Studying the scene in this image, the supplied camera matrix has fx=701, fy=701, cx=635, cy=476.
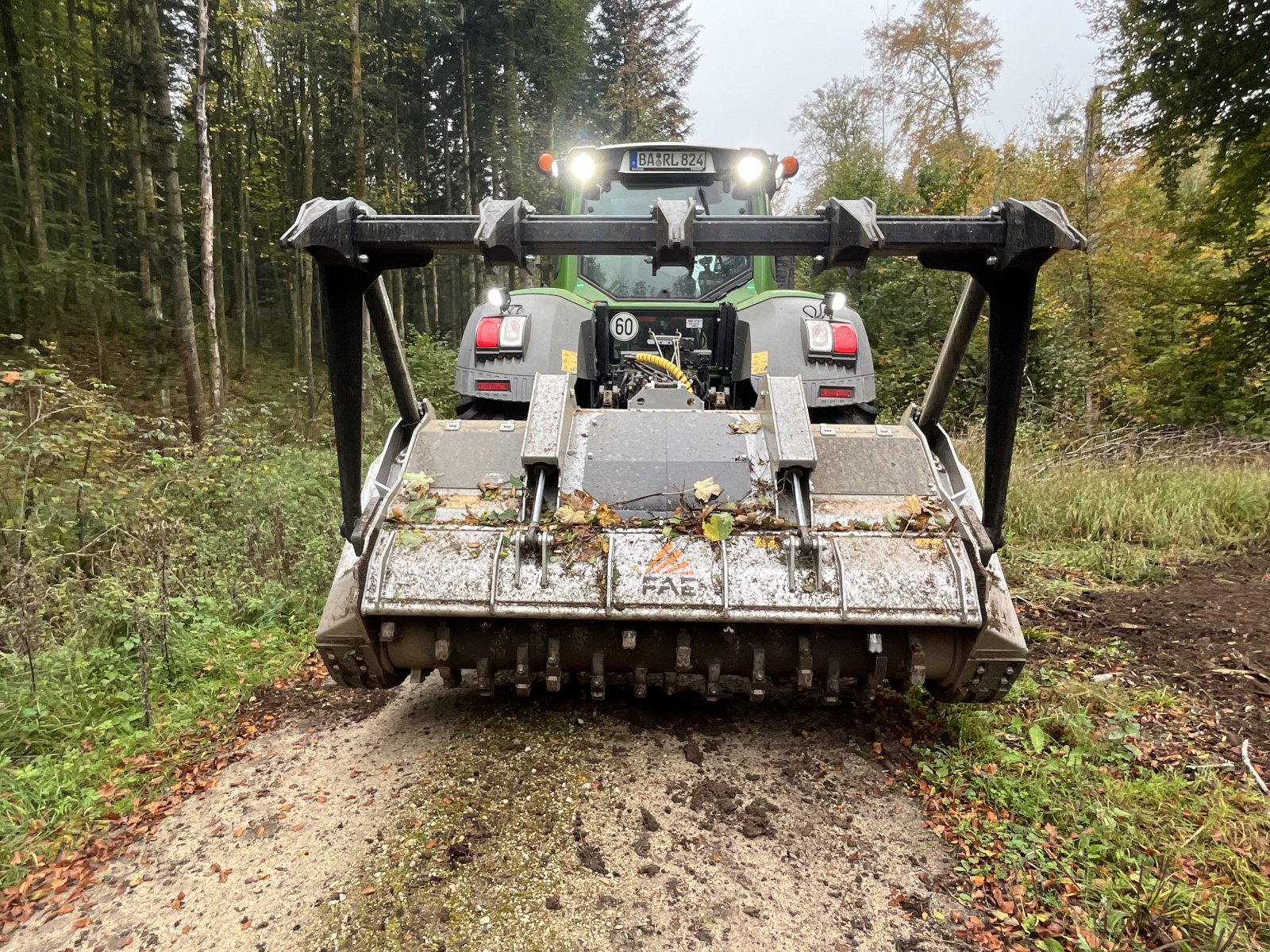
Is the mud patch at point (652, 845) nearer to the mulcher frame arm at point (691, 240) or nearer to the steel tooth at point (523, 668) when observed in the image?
the steel tooth at point (523, 668)

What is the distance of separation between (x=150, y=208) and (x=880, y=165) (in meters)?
17.1

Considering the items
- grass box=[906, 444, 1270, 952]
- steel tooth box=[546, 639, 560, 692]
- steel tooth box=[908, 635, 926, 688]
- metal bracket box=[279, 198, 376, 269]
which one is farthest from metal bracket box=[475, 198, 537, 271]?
grass box=[906, 444, 1270, 952]

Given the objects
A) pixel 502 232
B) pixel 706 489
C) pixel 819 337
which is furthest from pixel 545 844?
pixel 819 337

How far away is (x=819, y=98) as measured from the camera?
2952 cm

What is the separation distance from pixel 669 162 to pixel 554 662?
343 cm

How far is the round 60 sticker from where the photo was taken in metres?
4.24

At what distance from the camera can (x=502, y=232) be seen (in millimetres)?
2033

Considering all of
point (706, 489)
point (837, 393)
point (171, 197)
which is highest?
point (171, 197)

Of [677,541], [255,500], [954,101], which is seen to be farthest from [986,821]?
[954,101]

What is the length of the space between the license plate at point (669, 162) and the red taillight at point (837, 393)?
186 centimetres

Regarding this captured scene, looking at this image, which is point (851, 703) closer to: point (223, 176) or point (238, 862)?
point (238, 862)

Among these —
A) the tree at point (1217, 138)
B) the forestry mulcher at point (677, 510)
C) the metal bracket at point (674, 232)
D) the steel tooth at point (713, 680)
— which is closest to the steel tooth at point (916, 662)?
the forestry mulcher at point (677, 510)

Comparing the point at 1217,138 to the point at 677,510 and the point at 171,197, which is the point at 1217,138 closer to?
the point at 677,510

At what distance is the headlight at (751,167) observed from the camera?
4.38 meters
